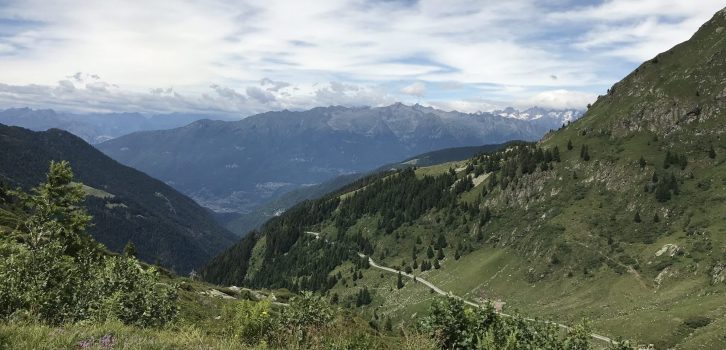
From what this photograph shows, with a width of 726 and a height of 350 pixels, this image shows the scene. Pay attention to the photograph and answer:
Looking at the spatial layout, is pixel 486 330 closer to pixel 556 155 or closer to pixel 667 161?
pixel 667 161

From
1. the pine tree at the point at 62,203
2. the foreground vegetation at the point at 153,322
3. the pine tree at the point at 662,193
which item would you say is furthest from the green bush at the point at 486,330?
the pine tree at the point at 662,193

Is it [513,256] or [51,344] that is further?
[513,256]

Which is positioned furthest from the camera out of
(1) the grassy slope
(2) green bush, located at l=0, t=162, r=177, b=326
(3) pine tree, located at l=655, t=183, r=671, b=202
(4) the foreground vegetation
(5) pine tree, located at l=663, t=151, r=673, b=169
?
(5) pine tree, located at l=663, t=151, r=673, b=169

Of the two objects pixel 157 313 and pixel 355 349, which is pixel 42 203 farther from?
pixel 355 349

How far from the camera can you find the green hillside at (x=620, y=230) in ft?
333

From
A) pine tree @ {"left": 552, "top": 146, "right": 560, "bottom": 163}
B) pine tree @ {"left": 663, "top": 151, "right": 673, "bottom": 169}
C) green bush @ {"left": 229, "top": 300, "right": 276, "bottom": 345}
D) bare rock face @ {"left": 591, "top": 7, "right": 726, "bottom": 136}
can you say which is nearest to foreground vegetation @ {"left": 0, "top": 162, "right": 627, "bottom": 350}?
green bush @ {"left": 229, "top": 300, "right": 276, "bottom": 345}

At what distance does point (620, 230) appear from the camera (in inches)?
5418

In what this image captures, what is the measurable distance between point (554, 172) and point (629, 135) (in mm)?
31574

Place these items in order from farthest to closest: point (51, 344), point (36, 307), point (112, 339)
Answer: point (36, 307), point (112, 339), point (51, 344)

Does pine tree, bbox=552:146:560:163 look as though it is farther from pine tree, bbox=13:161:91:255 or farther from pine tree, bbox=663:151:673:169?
pine tree, bbox=13:161:91:255

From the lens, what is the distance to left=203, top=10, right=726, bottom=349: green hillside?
102m

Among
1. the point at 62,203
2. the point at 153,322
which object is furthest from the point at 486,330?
the point at 62,203

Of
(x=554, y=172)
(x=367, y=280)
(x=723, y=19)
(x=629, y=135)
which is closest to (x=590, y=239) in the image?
(x=554, y=172)

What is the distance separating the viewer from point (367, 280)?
190750 millimetres
